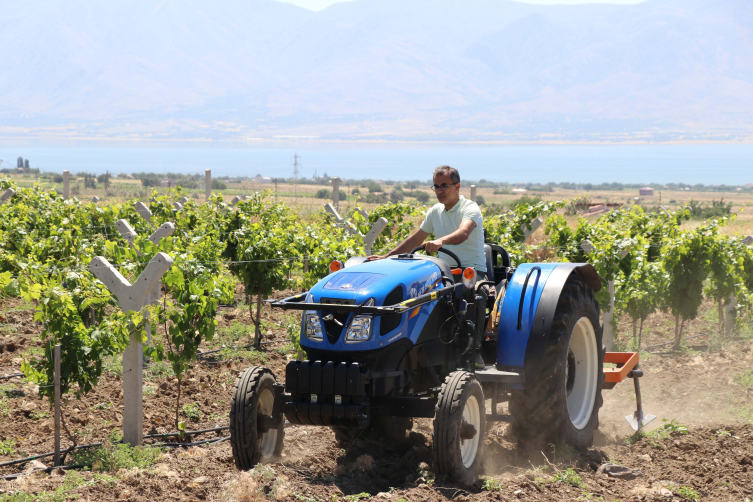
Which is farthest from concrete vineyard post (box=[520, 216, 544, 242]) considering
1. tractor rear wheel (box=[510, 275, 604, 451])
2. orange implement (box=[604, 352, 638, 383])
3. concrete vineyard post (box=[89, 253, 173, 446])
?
concrete vineyard post (box=[89, 253, 173, 446])

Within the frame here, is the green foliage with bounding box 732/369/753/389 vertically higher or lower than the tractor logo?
lower

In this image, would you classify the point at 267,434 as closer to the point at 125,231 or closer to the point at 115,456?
the point at 115,456

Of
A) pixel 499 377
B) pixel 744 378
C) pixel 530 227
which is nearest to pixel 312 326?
pixel 499 377

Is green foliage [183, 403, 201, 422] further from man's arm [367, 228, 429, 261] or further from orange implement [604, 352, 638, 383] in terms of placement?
orange implement [604, 352, 638, 383]

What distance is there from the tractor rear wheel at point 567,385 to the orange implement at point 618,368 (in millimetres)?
93

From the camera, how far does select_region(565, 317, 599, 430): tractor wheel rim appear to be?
5828 mm

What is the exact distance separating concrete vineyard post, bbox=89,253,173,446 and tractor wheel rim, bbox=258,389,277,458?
4.09ft

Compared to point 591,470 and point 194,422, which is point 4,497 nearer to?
point 194,422

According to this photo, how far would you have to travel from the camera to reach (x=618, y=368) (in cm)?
634

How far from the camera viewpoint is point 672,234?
10.6m

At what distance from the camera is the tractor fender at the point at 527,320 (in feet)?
16.7

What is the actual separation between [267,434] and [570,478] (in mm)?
1909

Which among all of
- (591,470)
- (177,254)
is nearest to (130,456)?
(177,254)

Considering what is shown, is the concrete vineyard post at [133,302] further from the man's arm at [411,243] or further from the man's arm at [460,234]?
the man's arm at [460,234]
